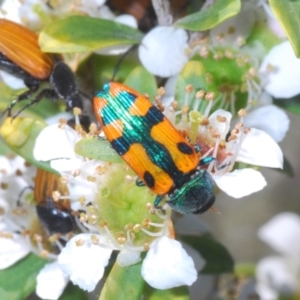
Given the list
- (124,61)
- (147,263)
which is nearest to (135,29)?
(124,61)

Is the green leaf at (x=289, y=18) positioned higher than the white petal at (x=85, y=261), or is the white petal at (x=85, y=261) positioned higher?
the green leaf at (x=289, y=18)

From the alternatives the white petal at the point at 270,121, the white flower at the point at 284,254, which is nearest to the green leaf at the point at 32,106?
the white petal at the point at 270,121

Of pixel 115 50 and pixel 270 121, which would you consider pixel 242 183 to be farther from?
pixel 115 50

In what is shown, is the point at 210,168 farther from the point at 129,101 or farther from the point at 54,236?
the point at 54,236

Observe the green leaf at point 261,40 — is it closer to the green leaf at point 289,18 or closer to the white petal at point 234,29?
the white petal at point 234,29

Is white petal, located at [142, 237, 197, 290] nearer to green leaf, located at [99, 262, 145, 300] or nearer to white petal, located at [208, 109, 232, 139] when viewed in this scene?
green leaf, located at [99, 262, 145, 300]
